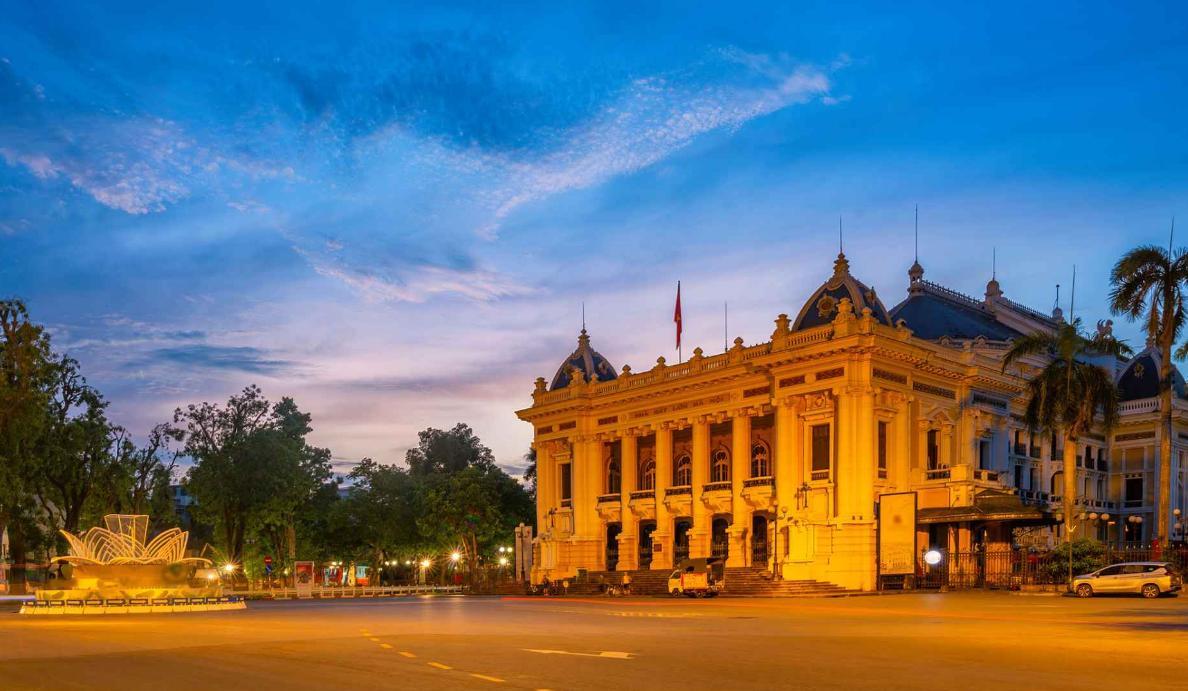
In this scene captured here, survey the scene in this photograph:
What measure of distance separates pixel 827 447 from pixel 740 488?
7.11 meters

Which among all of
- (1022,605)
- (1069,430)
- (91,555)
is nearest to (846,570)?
(1069,430)

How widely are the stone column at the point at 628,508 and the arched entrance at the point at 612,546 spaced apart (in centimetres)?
120

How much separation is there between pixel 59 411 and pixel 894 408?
47.1 m

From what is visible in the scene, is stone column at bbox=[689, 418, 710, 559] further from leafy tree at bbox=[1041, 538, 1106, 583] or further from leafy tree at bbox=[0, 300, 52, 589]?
leafy tree at bbox=[0, 300, 52, 589]

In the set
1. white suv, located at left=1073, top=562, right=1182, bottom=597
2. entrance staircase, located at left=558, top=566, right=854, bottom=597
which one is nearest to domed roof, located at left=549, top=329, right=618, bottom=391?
entrance staircase, located at left=558, top=566, right=854, bottom=597

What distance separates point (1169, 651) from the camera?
1758 centimetres

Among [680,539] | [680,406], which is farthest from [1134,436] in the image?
[680,539]

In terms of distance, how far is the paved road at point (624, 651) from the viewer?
14758mm

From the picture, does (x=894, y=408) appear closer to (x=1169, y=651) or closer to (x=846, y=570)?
(x=846, y=570)

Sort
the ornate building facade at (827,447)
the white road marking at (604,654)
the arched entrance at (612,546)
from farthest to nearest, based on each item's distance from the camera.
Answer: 1. the arched entrance at (612,546)
2. the ornate building facade at (827,447)
3. the white road marking at (604,654)

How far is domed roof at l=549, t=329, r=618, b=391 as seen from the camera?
77.6m

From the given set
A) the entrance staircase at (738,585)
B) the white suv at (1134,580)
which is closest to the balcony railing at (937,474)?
the entrance staircase at (738,585)

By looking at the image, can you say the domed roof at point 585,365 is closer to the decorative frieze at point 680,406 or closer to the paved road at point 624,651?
the decorative frieze at point 680,406

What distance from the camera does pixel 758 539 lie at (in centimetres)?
6216
